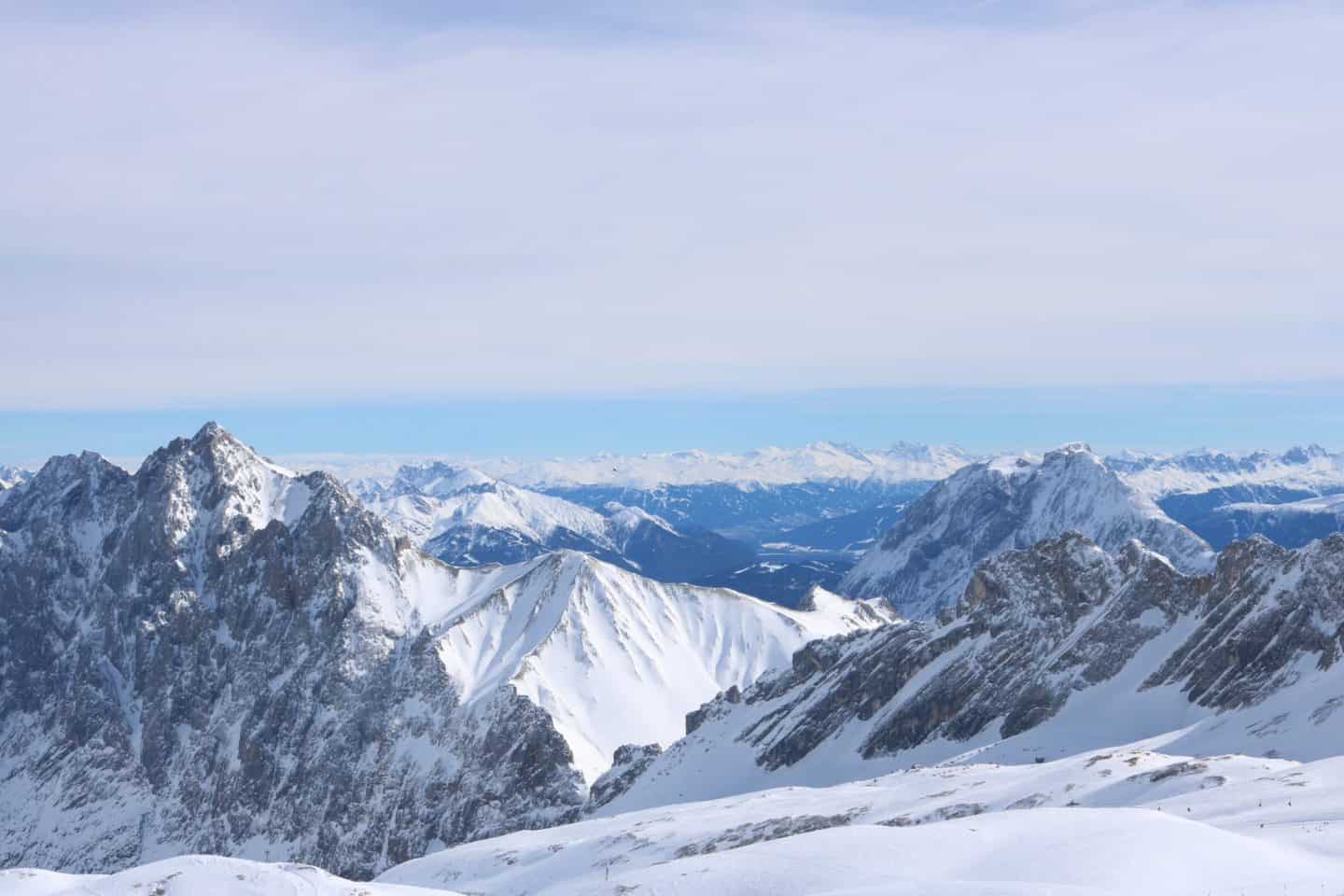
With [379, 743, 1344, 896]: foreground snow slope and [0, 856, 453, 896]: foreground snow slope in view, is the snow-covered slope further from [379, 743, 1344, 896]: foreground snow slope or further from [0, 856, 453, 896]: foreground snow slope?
[0, 856, 453, 896]: foreground snow slope

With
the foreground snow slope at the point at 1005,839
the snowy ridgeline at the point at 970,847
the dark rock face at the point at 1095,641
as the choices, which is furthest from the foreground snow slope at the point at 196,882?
the dark rock face at the point at 1095,641

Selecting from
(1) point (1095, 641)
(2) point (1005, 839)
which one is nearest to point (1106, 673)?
(1) point (1095, 641)

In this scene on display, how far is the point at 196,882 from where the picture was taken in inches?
3696

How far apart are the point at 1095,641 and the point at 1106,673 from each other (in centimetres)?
691

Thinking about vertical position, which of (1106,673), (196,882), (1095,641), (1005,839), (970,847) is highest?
(1005,839)

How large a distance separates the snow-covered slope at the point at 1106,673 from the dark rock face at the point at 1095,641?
0.21m

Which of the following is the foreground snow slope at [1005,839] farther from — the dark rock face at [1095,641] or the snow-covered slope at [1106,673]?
the dark rock face at [1095,641]

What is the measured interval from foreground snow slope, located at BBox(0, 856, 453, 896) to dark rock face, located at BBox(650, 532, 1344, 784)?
99836 millimetres

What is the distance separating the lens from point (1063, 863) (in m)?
73.1

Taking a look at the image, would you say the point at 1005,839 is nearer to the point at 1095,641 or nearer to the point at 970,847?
the point at 970,847

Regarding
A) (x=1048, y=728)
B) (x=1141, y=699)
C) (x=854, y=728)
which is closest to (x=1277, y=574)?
(x=1141, y=699)

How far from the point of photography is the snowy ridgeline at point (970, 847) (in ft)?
227

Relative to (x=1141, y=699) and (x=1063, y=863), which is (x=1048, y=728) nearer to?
(x=1141, y=699)

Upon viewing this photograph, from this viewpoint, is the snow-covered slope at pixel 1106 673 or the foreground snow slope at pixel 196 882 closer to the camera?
the foreground snow slope at pixel 196 882
